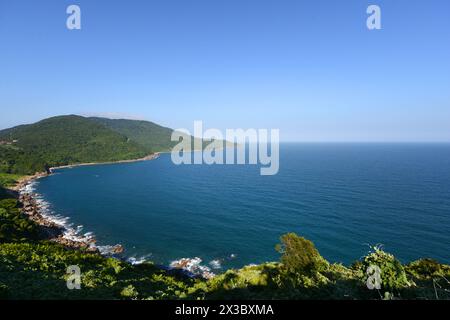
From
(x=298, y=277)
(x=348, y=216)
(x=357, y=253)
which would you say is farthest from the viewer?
(x=348, y=216)

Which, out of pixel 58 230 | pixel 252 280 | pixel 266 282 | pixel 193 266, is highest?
pixel 266 282

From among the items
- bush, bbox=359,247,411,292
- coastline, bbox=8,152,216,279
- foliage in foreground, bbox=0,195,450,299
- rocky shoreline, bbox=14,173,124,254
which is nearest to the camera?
bush, bbox=359,247,411,292

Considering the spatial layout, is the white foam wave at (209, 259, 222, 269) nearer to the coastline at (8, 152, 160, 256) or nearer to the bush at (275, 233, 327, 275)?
the bush at (275, 233, 327, 275)

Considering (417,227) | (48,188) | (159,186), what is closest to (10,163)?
(48,188)

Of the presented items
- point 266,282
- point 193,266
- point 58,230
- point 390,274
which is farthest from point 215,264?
point 58,230

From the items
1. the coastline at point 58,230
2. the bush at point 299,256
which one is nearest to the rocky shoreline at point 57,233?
the coastline at point 58,230

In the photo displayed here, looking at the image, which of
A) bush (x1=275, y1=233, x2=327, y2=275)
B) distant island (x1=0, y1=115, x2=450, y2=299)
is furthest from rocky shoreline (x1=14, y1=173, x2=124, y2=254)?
bush (x1=275, y1=233, x2=327, y2=275)

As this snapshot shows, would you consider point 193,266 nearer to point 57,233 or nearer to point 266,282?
point 266,282
